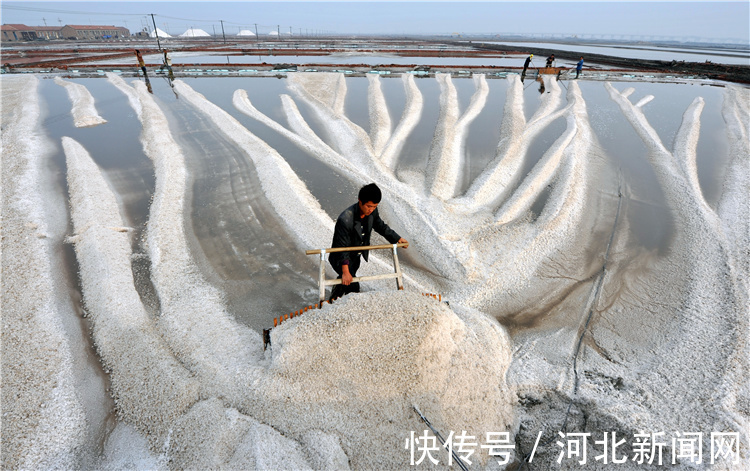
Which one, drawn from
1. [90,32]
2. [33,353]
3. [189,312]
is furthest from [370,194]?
[90,32]

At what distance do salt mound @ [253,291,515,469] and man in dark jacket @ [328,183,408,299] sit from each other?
0.58 meters

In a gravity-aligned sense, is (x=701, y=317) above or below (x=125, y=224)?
below

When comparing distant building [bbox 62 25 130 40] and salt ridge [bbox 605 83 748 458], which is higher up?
distant building [bbox 62 25 130 40]

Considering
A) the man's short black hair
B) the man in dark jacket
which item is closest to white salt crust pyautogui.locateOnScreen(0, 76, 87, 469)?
the man in dark jacket

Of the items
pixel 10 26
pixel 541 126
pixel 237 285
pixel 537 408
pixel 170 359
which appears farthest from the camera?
pixel 10 26

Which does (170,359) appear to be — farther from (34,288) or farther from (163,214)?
(163,214)

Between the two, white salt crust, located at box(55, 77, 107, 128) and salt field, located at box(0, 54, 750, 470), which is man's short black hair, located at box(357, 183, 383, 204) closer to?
salt field, located at box(0, 54, 750, 470)

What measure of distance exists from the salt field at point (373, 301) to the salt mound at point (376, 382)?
0.07 feet

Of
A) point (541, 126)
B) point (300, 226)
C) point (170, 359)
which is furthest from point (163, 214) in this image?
point (541, 126)

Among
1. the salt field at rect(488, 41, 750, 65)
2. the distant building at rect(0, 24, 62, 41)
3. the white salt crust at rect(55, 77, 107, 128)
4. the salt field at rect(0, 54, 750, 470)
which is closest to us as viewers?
the salt field at rect(0, 54, 750, 470)

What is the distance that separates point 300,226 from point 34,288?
170 inches

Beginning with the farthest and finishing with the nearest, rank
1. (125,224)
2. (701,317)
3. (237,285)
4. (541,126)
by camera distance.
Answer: (541,126), (125,224), (237,285), (701,317)

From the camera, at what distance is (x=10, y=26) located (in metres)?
72.6

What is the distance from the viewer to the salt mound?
328 centimetres
